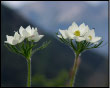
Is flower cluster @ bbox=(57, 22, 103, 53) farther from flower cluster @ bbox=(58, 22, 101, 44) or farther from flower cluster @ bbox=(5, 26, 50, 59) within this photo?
flower cluster @ bbox=(5, 26, 50, 59)

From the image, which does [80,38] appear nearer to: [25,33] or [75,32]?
[75,32]

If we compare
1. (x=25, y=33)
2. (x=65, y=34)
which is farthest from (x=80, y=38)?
(x=25, y=33)

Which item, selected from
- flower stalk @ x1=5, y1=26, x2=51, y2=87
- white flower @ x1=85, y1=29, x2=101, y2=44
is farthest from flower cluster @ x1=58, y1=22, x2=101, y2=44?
flower stalk @ x1=5, y1=26, x2=51, y2=87

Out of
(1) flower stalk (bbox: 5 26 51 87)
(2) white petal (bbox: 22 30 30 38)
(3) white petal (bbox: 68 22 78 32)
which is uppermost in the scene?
(3) white petal (bbox: 68 22 78 32)

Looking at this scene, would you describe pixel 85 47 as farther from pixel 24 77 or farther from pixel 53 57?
pixel 53 57

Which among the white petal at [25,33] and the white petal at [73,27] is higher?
the white petal at [73,27]

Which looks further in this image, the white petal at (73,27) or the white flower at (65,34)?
the white petal at (73,27)

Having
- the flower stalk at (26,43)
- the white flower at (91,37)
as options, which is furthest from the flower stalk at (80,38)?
the flower stalk at (26,43)

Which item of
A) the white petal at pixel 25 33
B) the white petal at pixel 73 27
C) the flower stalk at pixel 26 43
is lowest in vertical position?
the flower stalk at pixel 26 43

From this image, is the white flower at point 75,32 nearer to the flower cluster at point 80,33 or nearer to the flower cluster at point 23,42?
the flower cluster at point 80,33

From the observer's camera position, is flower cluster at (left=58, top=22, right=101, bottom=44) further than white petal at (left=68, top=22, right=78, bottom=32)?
No
